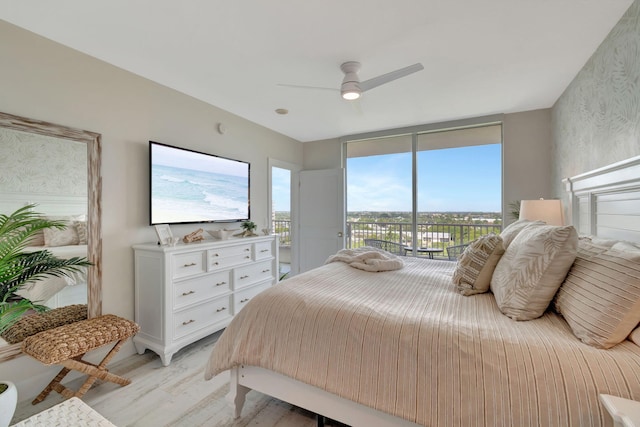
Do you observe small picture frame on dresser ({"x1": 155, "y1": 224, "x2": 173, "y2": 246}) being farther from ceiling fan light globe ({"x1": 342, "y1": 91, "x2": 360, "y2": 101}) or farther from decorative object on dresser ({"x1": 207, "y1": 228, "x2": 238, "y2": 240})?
ceiling fan light globe ({"x1": 342, "y1": 91, "x2": 360, "y2": 101})

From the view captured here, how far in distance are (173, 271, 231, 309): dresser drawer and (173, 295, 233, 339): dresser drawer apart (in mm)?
70

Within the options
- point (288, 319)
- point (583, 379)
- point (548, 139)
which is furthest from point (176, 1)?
point (548, 139)

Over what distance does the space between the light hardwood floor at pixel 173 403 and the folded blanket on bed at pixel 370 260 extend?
3.49ft

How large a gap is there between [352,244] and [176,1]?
3969 mm

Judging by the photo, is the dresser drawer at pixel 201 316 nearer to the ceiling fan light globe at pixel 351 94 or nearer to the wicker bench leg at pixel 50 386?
the wicker bench leg at pixel 50 386

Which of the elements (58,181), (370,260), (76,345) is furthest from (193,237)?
(370,260)

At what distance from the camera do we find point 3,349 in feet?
5.82

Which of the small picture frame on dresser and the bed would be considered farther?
the small picture frame on dresser

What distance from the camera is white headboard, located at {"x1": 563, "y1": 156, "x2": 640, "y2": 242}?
5.04 ft

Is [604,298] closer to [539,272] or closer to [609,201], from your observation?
[539,272]

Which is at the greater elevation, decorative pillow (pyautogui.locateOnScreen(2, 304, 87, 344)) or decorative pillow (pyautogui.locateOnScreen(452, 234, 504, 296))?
decorative pillow (pyautogui.locateOnScreen(452, 234, 504, 296))

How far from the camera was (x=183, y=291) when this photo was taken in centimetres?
241

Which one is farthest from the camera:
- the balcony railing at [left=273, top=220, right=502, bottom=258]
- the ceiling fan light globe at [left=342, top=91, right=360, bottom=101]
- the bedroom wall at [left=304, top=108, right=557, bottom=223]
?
the balcony railing at [left=273, top=220, right=502, bottom=258]

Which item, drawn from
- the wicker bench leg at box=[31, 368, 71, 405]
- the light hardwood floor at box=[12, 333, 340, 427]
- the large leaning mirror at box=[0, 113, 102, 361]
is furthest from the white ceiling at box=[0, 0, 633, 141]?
the light hardwood floor at box=[12, 333, 340, 427]
